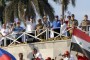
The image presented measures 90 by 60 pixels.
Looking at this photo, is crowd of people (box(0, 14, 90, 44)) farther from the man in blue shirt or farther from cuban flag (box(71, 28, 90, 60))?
cuban flag (box(71, 28, 90, 60))

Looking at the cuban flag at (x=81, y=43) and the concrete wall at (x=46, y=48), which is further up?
the cuban flag at (x=81, y=43)

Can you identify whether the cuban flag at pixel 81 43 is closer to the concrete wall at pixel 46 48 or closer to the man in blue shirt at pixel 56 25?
the man in blue shirt at pixel 56 25

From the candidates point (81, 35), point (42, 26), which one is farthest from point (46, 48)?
point (81, 35)

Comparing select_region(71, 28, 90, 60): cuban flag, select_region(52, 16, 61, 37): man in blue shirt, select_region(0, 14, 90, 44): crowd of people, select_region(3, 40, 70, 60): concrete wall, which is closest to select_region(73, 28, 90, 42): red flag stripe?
select_region(71, 28, 90, 60): cuban flag

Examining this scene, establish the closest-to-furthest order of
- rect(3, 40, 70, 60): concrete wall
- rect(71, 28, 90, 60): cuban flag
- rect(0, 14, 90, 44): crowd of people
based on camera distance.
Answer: rect(71, 28, 90, 60): cuban flag
rect(0, 14, 90, 44): crowd of people
rect(3, 40, 70, 60): concrete wall

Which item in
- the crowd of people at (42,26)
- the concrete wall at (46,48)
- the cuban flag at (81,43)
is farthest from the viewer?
the concrete wall at (46,48)

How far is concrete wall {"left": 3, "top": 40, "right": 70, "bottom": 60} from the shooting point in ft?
75.2

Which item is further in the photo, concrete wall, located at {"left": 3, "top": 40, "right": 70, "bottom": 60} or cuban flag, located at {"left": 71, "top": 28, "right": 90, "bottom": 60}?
concrete wall, located at {"left": 3, "top": 40, "right": 70, "bottom": 60}

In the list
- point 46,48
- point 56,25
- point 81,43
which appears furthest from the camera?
point 46,48

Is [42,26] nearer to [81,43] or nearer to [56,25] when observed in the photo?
[56,25]

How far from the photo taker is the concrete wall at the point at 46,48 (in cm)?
2291

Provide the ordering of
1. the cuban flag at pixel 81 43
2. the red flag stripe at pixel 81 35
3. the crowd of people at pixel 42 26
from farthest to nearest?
the crowd of people at pixel 42 26
the red flag stripe at pixel 81 35
the cuban flag at pixel 81 43

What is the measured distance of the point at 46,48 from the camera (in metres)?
23.4

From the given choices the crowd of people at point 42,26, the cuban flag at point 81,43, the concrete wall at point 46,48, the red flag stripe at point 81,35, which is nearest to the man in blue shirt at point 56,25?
the crowd of people at point 42,26
